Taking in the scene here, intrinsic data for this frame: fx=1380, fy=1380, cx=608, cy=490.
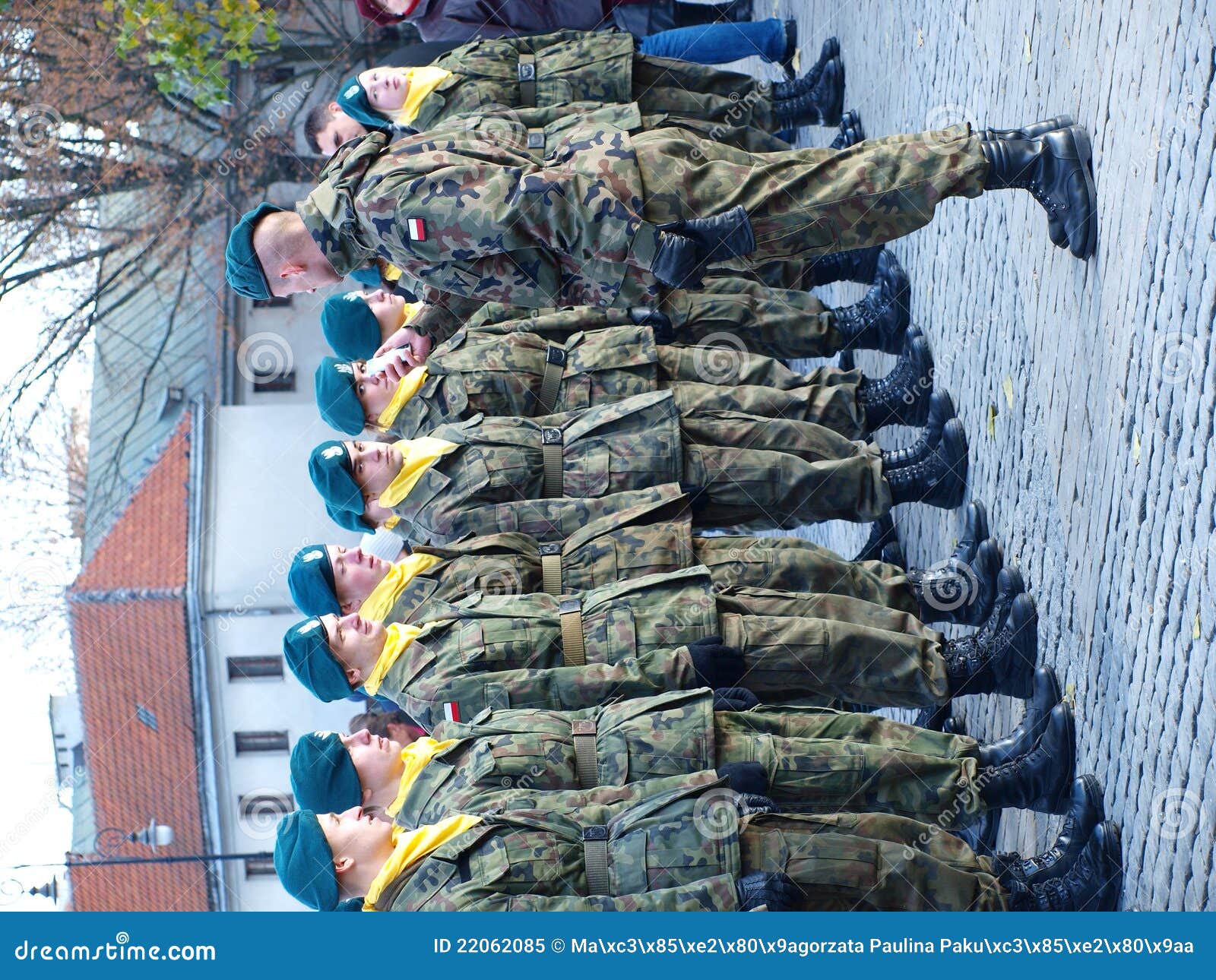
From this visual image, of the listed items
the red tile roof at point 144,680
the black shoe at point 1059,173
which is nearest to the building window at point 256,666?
the red tile roof at point 144,680

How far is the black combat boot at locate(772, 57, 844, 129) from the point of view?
701cm

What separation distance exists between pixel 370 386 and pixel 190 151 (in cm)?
768

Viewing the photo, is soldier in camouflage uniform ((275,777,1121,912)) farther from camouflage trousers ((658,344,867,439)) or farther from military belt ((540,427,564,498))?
camouflage trousers ((658,344,867,439))

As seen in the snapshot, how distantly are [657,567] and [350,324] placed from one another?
2183 millimetres

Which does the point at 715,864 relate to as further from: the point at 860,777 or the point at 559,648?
the point at 559,648

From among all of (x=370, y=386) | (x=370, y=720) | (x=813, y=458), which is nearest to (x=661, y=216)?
(x=813, y=458)

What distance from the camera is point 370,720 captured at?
7.29m

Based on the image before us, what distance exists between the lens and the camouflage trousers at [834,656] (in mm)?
4477

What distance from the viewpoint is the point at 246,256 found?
4902 millimetres

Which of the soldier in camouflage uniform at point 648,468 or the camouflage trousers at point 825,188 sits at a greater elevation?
the camouflage trousers at point 825,188

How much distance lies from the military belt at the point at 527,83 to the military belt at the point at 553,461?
1627 mm

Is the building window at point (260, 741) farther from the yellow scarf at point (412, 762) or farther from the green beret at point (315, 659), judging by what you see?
the yellow scarf at point (412, 762)

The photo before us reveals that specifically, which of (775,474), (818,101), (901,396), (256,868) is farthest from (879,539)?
(256,868)
